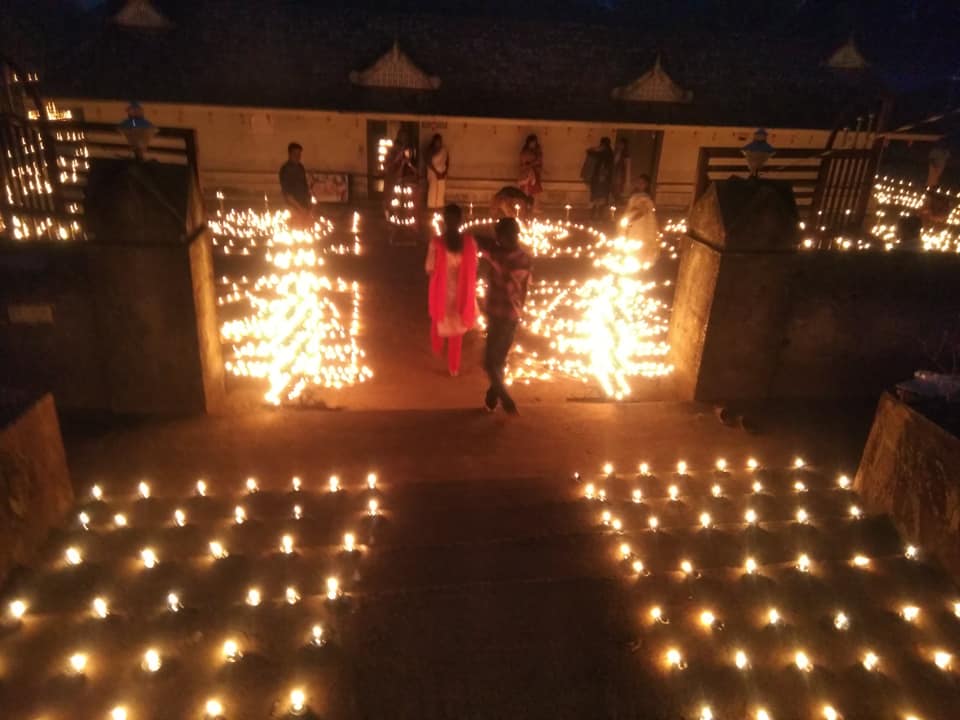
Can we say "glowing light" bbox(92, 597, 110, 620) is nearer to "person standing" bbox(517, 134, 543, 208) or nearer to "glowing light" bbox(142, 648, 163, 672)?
"glowing light" bbox(142, 648, 163, 672)

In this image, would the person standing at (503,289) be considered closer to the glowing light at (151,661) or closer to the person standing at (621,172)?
the glowing light at (151,661)

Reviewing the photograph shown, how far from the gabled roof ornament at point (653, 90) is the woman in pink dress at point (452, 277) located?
12.1m

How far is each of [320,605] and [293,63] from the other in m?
15.4

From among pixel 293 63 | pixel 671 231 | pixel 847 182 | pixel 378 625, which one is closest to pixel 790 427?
pixel 847 182

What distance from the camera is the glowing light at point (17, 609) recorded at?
3965 millimetres

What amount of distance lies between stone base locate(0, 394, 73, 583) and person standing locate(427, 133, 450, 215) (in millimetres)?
10550

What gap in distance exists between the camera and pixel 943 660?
4.04 meters

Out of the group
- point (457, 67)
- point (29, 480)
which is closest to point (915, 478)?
point (29, 480)

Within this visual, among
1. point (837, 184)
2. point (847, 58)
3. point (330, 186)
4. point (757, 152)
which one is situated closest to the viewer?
point (757, 152)

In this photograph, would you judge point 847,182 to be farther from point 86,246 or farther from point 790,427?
point 86,246

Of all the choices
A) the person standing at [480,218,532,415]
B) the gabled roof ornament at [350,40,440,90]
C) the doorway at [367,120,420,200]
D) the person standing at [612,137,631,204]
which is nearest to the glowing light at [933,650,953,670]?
the person standing at [480,218,532,415]

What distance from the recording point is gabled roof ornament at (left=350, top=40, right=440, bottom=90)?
16.3 meters

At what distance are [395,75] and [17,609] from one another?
14.9 metres

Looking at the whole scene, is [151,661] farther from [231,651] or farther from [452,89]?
[452,89]
